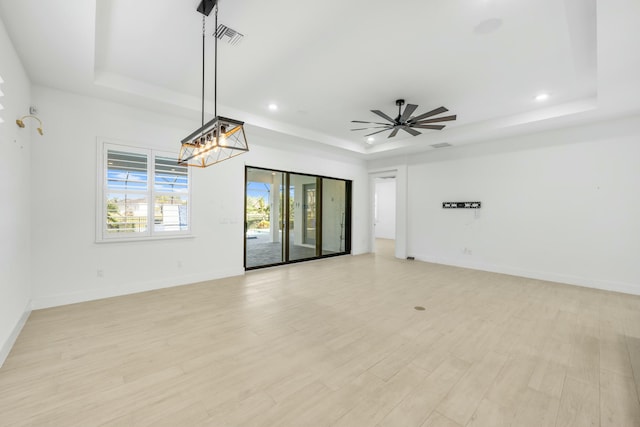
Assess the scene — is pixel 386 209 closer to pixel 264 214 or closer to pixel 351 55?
pixel 264 214

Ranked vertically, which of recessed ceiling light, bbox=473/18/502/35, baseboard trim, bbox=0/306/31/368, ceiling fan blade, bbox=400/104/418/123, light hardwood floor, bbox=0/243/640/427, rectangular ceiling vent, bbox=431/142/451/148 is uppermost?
recessed ceiling light, bbox=473/18/502/35

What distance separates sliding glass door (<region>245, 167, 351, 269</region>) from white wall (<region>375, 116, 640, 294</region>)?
252cm

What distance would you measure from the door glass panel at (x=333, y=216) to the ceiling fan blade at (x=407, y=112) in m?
3.76

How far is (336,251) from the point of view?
8180 mm

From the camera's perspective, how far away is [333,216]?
819cm

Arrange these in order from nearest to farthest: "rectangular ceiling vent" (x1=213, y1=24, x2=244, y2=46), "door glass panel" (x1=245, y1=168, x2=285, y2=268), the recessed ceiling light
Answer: the recessed ceiling light
"rectangular ceiling vent" (x1=213, y1=24, x2=244, y2=46)
"door glass panel" (x1=245, y1=168, x2=285, y2=268)

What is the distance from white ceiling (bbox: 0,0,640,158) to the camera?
246cm

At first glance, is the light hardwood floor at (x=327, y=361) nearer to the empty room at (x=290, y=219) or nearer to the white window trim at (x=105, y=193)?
the empty room at (x=290, y=219)

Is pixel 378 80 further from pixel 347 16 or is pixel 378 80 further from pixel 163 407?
pixel 163 407

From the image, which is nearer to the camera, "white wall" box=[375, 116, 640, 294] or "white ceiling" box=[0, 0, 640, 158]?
"white ceiling" box=[0, 0, 640, 158]

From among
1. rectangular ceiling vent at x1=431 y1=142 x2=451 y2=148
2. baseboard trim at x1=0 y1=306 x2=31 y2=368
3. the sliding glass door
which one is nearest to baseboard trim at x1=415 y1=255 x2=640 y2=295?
rectangular ceiling vent at x1=431 y1=142 x2=451 y2=148

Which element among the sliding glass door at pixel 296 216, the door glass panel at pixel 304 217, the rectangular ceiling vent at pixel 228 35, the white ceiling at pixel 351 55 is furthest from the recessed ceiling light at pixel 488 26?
the door glass panel at pixel 304 217

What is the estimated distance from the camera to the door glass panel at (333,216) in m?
7.94

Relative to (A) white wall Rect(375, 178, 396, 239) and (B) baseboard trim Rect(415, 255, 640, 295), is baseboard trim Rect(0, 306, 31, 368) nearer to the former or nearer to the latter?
(B) baseboard trim Rect(415, 255, 640, 295)
